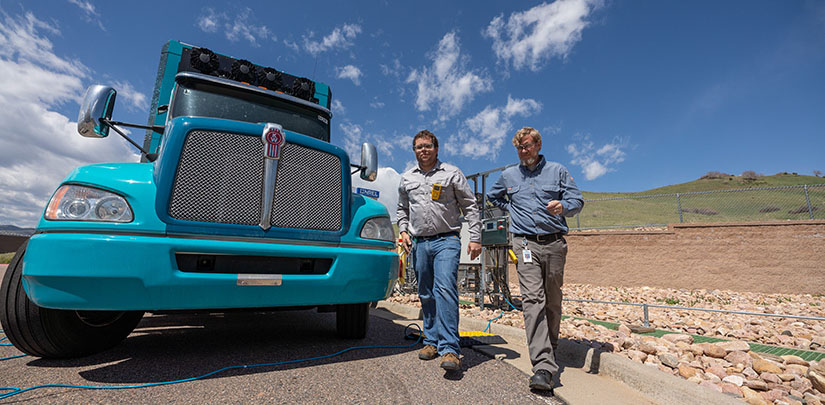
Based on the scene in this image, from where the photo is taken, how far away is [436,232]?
2.94 meters

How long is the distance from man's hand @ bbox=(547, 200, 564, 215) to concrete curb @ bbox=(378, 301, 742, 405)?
1093mm

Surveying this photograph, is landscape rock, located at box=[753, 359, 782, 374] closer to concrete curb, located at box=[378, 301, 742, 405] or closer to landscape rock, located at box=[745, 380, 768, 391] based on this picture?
landscape rock, located at box=[745, 380, 768, 391]

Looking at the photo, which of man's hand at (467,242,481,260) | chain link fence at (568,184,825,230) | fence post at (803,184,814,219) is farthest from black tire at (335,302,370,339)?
fence post at (803,184,814,219)

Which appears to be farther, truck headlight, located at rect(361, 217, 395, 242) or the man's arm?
truck headlight, located at rect(361, 217, 395, 242)

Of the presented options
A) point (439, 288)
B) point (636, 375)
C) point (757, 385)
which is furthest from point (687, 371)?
point (439, 288)

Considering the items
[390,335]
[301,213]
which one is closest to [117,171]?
[301,213]

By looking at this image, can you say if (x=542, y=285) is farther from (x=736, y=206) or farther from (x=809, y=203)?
(x=736, y=206)

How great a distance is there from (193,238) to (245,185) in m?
0.45

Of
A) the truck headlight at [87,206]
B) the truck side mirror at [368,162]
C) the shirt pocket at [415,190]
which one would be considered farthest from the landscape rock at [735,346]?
the truck headlight at [87,206]

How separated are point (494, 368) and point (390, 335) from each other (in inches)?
55.2

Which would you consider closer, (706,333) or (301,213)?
(301,213)

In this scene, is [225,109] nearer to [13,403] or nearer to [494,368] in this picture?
[13,403]

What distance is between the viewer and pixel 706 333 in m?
4.47

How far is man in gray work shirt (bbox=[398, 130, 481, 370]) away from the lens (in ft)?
9.20
